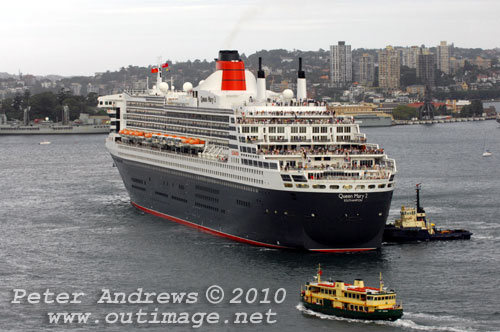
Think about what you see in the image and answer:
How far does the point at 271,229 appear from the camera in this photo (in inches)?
1848

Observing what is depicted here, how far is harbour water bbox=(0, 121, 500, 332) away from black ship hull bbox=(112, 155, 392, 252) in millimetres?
623

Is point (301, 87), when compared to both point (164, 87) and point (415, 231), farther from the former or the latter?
Result: point (164, 87)

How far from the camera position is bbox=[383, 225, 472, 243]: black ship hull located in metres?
50.3

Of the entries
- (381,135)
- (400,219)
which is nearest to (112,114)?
(400,219)

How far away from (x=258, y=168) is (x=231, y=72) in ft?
38.4

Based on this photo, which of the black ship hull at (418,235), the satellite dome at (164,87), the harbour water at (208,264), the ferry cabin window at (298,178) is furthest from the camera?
the satellite dome at (164,87)

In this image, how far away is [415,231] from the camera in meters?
50.8

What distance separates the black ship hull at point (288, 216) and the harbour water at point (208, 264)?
623 millimetres

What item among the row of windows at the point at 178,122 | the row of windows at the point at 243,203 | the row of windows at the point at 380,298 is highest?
the row of windows at the point at 178,122

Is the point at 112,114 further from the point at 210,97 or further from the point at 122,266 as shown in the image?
the point at 122,266

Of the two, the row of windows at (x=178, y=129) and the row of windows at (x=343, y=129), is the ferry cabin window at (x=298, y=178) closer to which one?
the row of windows at (x=343, y=129)

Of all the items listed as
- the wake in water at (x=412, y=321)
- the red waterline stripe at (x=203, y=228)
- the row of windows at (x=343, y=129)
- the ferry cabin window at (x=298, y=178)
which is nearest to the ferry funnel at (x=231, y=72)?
the red waterline stripe at (x=203, y=228)

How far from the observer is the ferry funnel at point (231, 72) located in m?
57.2

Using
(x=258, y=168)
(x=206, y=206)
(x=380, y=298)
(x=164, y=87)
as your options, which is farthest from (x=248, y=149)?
(x=164, y=87)
